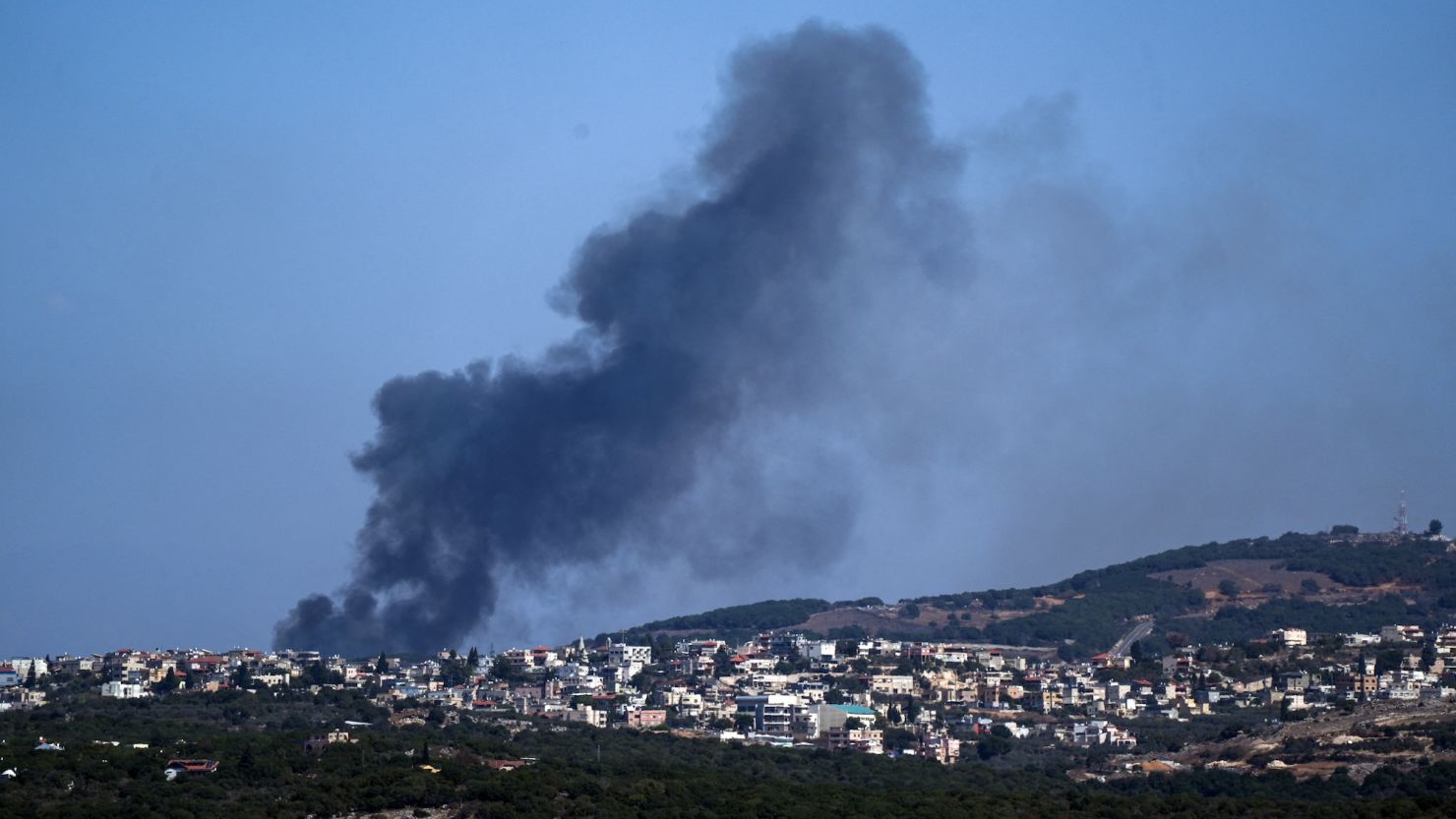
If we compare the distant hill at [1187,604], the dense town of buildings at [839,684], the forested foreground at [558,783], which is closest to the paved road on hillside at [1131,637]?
the distant hill at [1187,604]

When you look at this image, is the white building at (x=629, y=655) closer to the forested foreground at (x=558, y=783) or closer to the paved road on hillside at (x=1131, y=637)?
the paved road on hillside at (x=1131, y=637)

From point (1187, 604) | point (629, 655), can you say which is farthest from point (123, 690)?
point (1187, 604)

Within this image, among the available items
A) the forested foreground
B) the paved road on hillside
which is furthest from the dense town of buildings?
the paved road on hillside

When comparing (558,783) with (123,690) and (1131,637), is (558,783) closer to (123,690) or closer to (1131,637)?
(123,690)

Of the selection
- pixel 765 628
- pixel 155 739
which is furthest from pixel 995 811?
pixel 765 628

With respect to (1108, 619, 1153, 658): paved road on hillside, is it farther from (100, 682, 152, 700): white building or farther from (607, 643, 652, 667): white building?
(100, 682, 152, 700): white building

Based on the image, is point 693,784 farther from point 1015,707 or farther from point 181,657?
point 181,657
